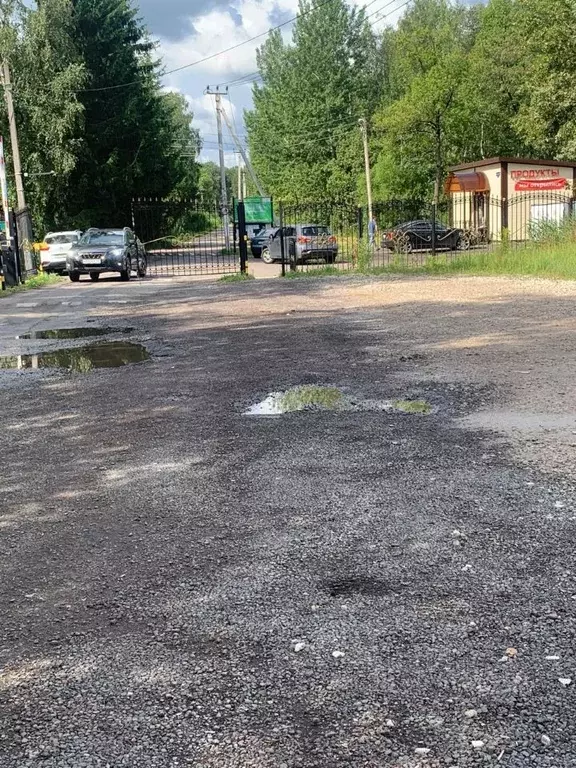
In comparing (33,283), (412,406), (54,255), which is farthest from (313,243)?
(412,406)

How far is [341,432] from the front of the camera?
5773 millimetres

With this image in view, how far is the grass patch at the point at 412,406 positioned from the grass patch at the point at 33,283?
15.1 meters

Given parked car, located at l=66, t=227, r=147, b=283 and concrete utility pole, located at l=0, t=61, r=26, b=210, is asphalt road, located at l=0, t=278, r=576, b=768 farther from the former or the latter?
concrete utility pole, located at l=0, t=61, r=26, b=210

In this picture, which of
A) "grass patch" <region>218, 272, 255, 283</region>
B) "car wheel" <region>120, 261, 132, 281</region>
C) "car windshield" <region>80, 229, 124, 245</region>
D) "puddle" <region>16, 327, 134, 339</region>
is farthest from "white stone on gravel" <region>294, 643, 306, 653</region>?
"car windshield" <region>80, 229, 124, 245</region>

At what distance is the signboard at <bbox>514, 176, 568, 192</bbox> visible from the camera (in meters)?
35.8

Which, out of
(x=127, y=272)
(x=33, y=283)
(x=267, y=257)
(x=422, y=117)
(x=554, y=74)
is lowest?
(x=33, y=283)

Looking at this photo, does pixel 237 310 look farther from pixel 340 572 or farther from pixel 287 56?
pixel 287 56

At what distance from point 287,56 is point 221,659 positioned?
66.8m

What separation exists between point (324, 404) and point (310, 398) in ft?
0.97

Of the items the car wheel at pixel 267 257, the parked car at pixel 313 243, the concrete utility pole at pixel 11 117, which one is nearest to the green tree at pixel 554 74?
the car wheel at pixel 267 257

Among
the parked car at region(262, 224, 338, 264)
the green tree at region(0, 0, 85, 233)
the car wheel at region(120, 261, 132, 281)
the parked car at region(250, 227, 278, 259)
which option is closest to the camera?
the car wheel at region(120, 261, 132, 281)

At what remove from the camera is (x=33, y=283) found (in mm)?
22906

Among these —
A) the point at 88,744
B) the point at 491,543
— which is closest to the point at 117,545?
the point at 88,744

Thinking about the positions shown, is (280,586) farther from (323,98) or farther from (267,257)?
(323,98)
